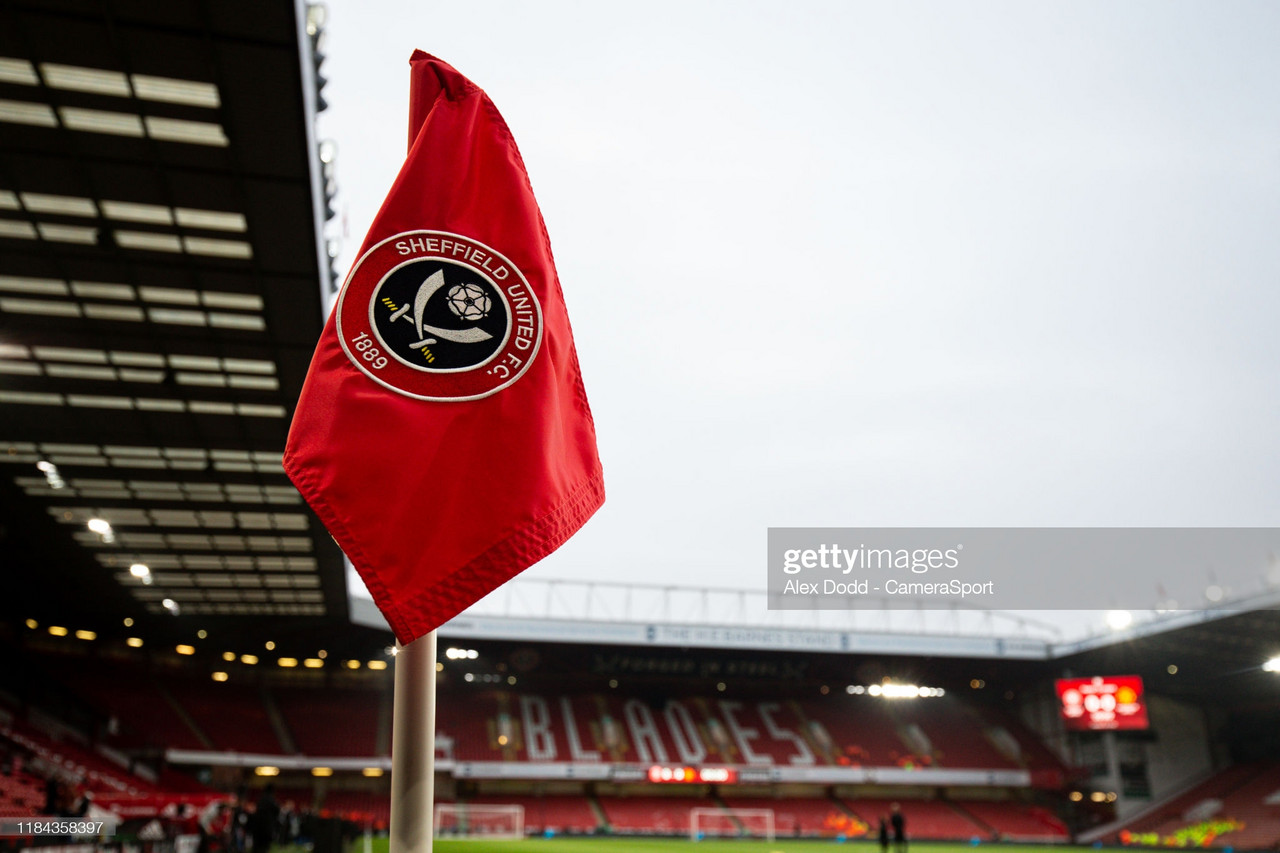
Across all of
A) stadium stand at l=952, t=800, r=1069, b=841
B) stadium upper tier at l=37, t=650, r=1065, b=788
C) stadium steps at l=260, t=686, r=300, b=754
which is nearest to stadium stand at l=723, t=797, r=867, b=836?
stadium upper tier at l=37, t=650, r=1065, b=788

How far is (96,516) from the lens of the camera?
72.9 feet

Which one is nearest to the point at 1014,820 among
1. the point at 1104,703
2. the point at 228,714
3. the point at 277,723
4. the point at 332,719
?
the point at 1104,703

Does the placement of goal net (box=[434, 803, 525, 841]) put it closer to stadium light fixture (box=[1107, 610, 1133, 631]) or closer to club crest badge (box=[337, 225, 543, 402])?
stadium light fixture (box=[1107, 610, 1133, 631])

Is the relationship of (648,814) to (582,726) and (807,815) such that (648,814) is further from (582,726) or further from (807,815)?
(807,815)

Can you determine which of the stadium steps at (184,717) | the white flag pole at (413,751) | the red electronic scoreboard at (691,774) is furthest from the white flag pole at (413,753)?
the stadium steps at (184,717)

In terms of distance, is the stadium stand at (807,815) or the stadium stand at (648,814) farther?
the stadium stand at (807,815)

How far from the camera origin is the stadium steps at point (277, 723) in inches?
1406

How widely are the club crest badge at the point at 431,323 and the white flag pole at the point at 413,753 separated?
1.72 ft

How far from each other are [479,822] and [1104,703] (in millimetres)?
21039

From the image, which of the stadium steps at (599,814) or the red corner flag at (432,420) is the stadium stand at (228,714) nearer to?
the stadium steps at (599,814)

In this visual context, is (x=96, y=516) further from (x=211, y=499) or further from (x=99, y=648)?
(x=99, y=648)

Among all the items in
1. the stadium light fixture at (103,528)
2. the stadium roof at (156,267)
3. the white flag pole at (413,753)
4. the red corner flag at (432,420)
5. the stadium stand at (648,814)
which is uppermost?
the stadium roof at (156,267)

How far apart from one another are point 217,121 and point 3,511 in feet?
52.1

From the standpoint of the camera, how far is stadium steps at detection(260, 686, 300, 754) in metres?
35.7
